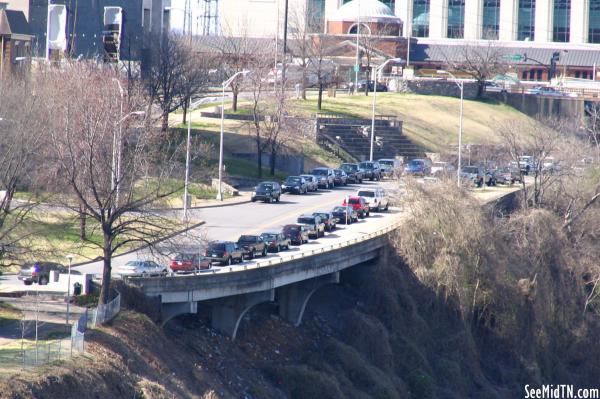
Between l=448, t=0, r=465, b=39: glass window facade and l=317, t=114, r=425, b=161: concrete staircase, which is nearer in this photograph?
l=317, t=114, r=425, b=161: concrete staircase

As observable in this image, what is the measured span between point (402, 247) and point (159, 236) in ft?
57.2

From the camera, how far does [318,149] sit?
275 feet

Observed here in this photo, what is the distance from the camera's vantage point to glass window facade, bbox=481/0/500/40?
13038cm

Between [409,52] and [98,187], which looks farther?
[409,52]

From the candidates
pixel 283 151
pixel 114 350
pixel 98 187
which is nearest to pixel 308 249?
pixel 98 187

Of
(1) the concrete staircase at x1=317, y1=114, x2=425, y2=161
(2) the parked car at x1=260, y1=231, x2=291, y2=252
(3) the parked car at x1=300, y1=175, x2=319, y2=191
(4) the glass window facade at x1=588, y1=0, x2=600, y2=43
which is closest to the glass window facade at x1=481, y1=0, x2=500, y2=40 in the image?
(4) the glass window facade at x1=588, y1=0, x2=600, y2=43

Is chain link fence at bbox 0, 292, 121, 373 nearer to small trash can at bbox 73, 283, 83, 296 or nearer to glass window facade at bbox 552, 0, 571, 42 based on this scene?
small trash can at bbox 73, 283, 83, 296

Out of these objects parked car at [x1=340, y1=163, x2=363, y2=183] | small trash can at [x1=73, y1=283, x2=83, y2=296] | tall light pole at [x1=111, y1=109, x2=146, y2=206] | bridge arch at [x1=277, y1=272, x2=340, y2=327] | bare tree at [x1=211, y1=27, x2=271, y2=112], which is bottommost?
bridge arch at [x1=277, y1=272, x2=340, y2=327]

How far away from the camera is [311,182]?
70375mm

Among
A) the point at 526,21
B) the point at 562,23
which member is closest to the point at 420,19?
the point at 526,21

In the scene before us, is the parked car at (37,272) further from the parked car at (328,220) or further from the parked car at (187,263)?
the parked car at (328,220)

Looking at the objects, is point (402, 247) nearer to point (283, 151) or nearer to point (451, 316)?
point (451, 316)

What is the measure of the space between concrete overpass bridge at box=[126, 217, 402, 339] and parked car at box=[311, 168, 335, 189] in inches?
619

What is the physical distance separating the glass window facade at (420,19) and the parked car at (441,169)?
5483 centimetres
